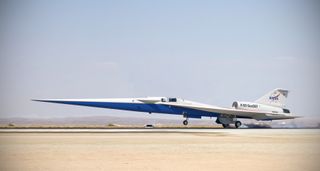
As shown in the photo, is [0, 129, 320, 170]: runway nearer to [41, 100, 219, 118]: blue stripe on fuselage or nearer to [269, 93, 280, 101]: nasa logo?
[41, 100, 219, 118]: blue stripe on fuselage

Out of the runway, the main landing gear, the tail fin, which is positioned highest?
the tail fin

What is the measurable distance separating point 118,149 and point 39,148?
3.91 metres

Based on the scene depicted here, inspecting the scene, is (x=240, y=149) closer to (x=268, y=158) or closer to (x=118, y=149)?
(x=268, y=158)

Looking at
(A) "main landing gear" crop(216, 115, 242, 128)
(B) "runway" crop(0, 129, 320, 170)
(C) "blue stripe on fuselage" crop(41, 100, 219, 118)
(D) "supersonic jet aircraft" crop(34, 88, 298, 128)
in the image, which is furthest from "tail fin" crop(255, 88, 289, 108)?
(B) "runway" crop(0, 129, 320, 170)

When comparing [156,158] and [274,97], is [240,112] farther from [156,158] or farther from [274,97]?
[156,158]

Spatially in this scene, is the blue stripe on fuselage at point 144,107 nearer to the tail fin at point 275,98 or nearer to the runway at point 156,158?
the tail fin at point 275,98

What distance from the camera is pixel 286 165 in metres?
18.4

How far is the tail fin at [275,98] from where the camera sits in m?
70.6

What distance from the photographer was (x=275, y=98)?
7081cm

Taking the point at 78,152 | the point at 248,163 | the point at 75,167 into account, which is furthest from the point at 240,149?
the point at 75,167

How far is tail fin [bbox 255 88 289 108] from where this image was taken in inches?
2778

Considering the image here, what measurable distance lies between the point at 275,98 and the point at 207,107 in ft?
38.5

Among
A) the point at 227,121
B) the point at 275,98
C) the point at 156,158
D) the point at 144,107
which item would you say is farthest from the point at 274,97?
the point at 156,158

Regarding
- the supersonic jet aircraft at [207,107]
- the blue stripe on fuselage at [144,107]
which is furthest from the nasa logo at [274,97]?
the blue stripe on fuselage at [144,107]
